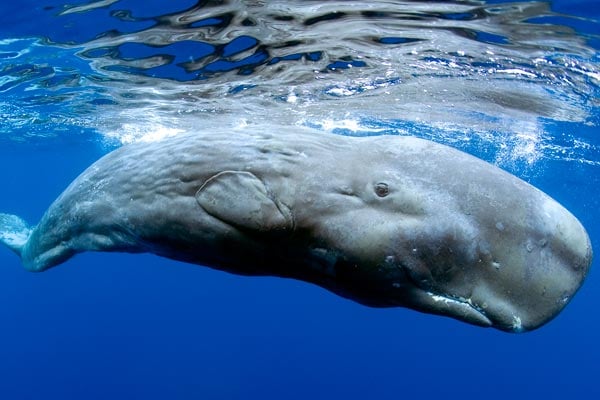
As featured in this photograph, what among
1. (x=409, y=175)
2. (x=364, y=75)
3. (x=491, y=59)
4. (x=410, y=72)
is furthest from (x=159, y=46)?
(x=409, y=175)

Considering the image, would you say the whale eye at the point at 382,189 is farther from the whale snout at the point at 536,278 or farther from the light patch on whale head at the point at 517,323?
the light patch on whale head at the point at 517,323

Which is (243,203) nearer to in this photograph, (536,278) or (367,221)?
(367,221)

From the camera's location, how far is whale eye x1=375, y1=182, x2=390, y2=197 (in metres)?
3.92

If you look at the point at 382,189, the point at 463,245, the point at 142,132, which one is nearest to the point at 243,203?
the point at 382,189

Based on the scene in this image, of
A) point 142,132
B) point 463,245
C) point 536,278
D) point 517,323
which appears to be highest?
point 463,245

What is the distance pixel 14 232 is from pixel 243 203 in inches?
291

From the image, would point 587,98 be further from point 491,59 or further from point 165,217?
point 165,217

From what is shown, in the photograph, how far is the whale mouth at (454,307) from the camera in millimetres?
3656

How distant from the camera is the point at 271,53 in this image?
507 inches

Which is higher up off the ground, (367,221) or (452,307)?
(367,221)

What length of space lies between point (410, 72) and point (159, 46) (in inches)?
263

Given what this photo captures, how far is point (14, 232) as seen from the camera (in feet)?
31.5

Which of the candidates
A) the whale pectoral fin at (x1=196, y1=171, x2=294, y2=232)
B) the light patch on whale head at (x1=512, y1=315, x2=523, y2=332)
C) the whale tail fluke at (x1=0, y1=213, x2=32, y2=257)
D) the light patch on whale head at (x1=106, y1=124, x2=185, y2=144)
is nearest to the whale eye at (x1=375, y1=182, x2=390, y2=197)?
the whale pectoral fin at (x1=196, y1=171, x2=294, y2=232)

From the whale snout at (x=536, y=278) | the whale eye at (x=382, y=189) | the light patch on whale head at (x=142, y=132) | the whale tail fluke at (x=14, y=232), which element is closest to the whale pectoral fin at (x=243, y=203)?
the whale eye at (x=382, y=189)
